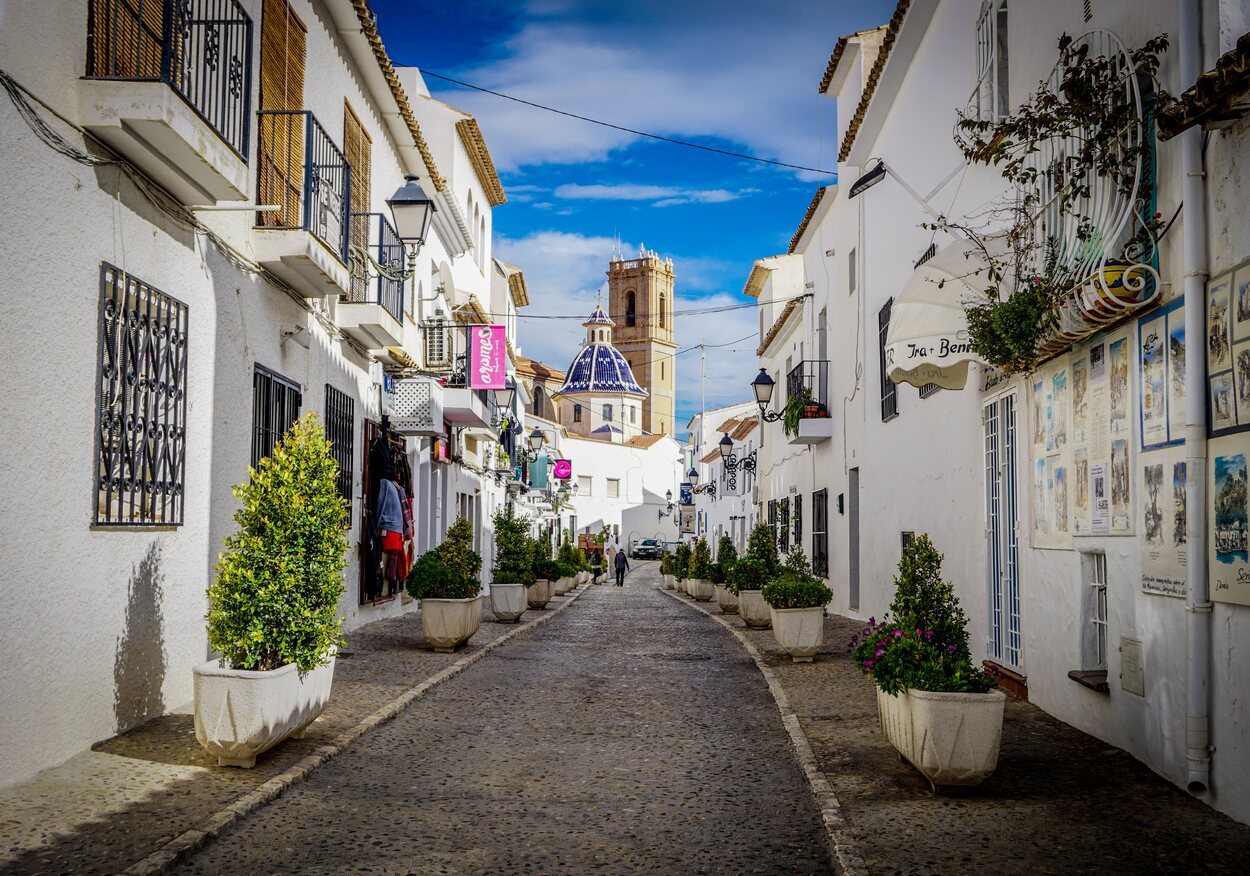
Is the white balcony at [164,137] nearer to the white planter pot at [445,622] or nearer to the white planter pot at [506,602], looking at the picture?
the white planter pot at [445,622]

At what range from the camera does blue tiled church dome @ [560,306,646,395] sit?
95.4 m

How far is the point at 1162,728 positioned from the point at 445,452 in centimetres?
1747

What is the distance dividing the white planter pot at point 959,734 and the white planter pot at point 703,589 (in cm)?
2130

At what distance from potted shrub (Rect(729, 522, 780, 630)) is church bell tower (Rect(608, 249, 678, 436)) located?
89189 mm

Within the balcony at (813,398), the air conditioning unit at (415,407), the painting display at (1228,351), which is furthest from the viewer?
the balcony at (813,398)

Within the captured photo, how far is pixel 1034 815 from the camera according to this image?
19.6 feet

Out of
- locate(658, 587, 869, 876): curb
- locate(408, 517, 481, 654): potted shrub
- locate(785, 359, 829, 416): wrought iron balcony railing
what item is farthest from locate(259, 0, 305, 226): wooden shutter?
locate(785, 359, 829, 416): wrought iron balcony railing

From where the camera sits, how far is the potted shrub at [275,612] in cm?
679

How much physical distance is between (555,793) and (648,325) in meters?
104

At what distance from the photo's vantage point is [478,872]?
520cm

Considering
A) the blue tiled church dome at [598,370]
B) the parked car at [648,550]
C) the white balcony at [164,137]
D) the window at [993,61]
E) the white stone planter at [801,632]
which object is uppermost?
the blue tiled church dome at [598,370]

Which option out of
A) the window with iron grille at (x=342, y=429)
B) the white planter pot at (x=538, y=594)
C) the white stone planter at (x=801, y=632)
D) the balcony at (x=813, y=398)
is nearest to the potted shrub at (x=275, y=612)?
the white stone planter at (x=801, y=632)

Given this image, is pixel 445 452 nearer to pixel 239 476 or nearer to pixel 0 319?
pixel 239 476

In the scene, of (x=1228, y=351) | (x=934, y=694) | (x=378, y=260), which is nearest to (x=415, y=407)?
(x=378, y=260)
